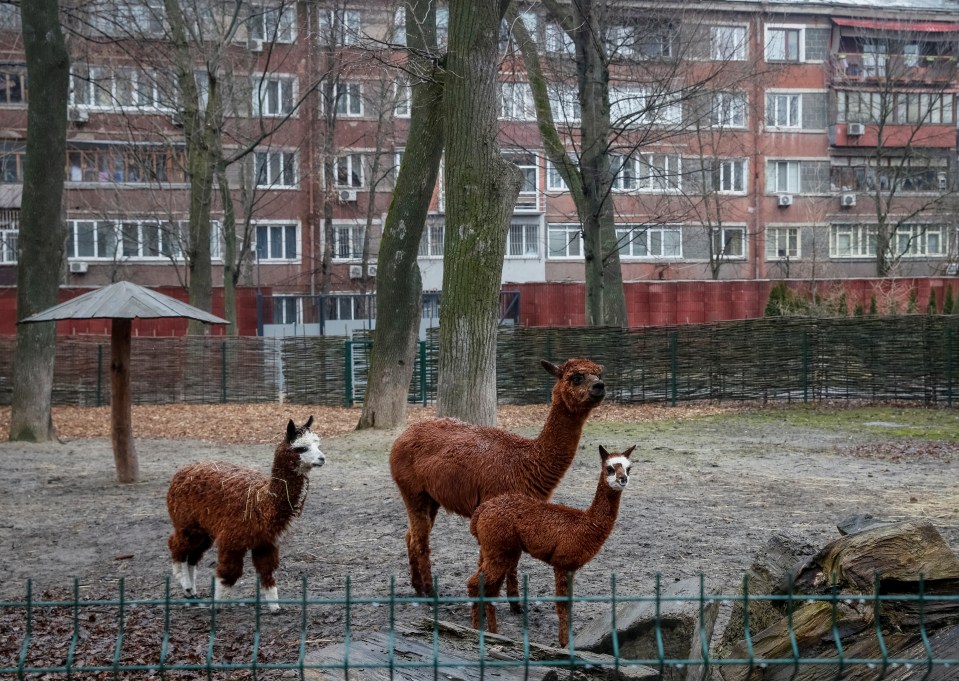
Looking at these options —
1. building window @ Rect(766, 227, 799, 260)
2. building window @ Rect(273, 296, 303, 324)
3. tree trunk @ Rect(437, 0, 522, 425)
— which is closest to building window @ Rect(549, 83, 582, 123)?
building window @ Rect(766, 227, 799, 260)

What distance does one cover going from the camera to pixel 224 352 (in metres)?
27.0

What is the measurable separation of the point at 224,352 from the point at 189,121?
5.81 metres

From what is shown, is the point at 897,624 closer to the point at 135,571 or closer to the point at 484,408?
the point at 135,571

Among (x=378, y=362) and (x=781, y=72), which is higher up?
(x=781, y=72)

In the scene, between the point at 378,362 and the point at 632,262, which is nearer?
the point at 378,362

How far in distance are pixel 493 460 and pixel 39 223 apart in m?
13.0

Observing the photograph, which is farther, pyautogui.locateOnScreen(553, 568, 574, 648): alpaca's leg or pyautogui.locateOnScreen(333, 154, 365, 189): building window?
pyautogui.locateOnScreen(333, 154, 365, 189): building window

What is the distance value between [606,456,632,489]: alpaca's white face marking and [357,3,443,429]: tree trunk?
1175cm

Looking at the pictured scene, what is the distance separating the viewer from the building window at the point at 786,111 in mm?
49156

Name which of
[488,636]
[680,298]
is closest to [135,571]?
[488,636]

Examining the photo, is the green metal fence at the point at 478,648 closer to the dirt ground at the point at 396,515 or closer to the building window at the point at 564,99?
the dirt ground at the point at 396,515

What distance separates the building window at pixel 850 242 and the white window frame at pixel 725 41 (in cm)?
935

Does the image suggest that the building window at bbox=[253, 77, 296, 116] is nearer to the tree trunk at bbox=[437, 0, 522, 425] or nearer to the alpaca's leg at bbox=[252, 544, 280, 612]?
the tree trunk at bbox=[437, 0, 522, 425]

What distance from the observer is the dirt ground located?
7402mm
